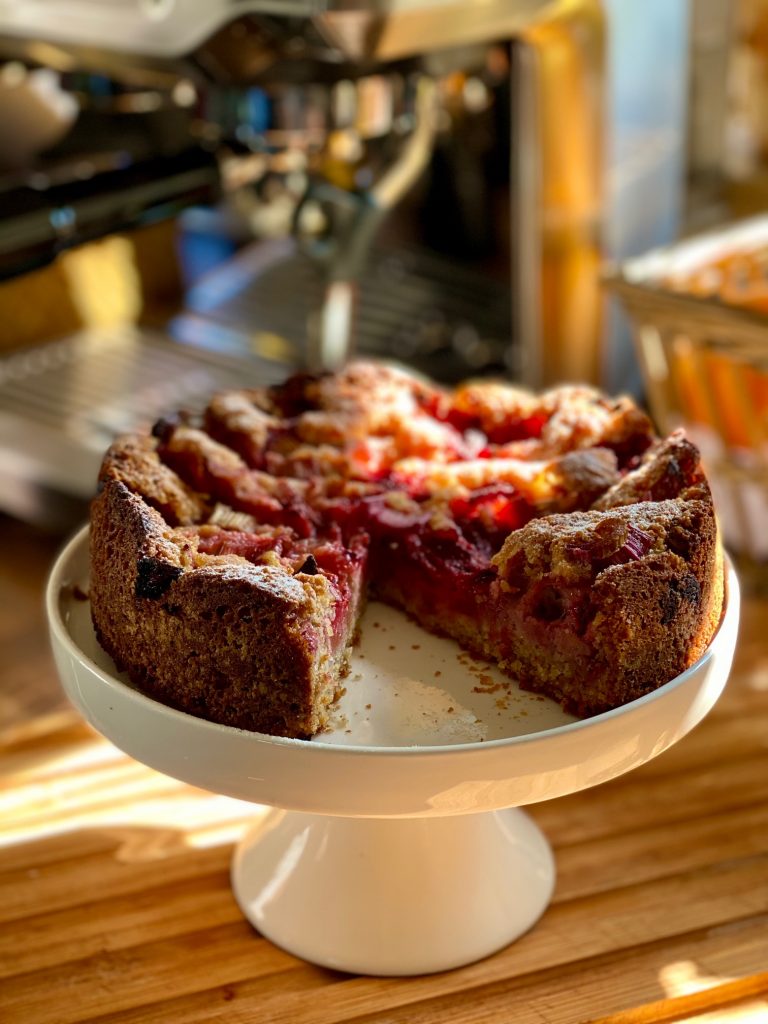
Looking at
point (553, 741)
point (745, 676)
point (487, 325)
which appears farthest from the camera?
point (487, 325)

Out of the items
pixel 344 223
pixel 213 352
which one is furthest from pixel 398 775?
pixel 213 352

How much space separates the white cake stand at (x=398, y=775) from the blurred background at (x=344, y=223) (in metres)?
0.60

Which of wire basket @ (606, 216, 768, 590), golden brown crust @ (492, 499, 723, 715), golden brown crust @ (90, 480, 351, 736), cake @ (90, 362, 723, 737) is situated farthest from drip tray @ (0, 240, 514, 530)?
golden brown crust @ (492, 499, 723, 715)

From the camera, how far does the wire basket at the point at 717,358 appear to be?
57.6 inches

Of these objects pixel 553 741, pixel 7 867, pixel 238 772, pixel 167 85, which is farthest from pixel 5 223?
pixel 553 741

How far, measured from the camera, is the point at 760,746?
129 centimetres

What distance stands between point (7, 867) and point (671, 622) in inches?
26.6

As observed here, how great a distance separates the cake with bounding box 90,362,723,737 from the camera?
87cm

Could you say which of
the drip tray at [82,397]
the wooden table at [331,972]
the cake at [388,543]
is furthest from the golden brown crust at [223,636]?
the drip tray at [82,397]

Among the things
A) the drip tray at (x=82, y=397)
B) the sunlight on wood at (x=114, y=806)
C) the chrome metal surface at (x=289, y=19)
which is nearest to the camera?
the sunlight on wood at (x=114, y=806)

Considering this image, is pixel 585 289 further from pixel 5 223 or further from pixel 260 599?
pixel 260 599

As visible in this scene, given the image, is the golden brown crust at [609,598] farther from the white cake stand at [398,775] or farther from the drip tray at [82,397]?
the drip tray at [82,397]

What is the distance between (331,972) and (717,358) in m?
0.92

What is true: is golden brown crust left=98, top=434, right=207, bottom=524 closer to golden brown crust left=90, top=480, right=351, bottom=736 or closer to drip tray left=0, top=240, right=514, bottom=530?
golden brown crust left=90, top=480, right=351, bottom=736
